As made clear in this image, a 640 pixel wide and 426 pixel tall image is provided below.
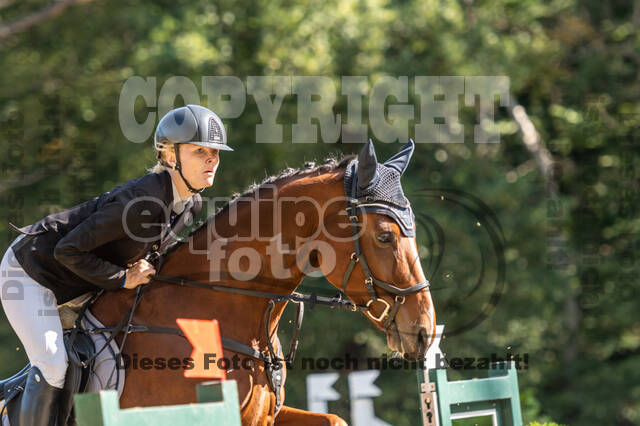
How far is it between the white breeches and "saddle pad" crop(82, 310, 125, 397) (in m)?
0.13

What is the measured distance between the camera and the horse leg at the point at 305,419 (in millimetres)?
3521

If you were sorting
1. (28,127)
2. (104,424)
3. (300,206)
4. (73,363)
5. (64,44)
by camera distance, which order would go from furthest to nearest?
(64,44), (28,127), (300,206), (73,363), (104,424)

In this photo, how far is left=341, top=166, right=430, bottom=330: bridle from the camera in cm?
328

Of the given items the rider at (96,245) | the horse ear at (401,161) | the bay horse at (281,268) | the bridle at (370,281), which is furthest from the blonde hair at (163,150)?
the horse ear at (401,161)

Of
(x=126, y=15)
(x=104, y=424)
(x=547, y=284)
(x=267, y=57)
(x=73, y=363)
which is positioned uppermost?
(x=126, y=15)

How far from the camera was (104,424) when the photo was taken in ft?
6.61

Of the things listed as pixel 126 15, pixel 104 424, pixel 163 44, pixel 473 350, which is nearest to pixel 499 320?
pixel 473 350

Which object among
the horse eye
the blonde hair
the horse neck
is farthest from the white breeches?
the horse eye

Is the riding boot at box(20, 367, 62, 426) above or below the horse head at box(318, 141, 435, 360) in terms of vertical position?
below

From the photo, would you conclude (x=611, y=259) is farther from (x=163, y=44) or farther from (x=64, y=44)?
(x=64, y=44)

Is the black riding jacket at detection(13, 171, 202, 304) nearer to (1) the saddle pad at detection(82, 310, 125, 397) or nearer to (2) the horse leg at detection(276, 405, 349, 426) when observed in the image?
(1) the saddle pad at detection(82, 310, 125, 397)

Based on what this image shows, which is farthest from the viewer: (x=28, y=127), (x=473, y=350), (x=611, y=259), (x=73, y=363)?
(x=28, y=127)

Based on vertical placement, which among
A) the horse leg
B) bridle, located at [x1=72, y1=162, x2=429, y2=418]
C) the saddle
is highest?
bridle, located at [x1=72, y1=162, x2=429, y2=418]

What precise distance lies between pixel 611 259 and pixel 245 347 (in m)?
10.1
